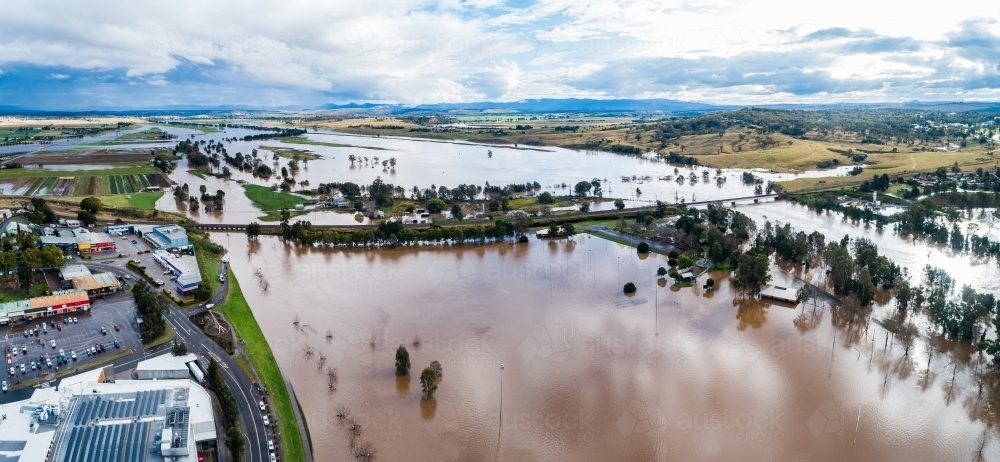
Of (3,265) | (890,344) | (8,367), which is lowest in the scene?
(890,344)

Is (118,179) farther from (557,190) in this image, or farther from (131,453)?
(131,453)

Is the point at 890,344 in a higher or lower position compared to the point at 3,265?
lower

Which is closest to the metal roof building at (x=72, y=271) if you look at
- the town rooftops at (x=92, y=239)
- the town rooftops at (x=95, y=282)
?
the town rooftops at (x=95, y=282)

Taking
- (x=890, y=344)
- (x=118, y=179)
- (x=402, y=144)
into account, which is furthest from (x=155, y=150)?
(x=890, y=344)

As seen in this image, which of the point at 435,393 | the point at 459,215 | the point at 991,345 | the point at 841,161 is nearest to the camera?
the point at 435,393

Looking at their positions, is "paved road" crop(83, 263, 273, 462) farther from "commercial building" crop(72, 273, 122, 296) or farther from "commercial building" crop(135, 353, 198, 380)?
"commercial building" crop(72, 273, 122, 296)

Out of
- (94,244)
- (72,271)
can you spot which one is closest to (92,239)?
(94,244)

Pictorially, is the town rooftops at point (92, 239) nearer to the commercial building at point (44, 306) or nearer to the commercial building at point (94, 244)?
the commercial building at point (94, 244)
